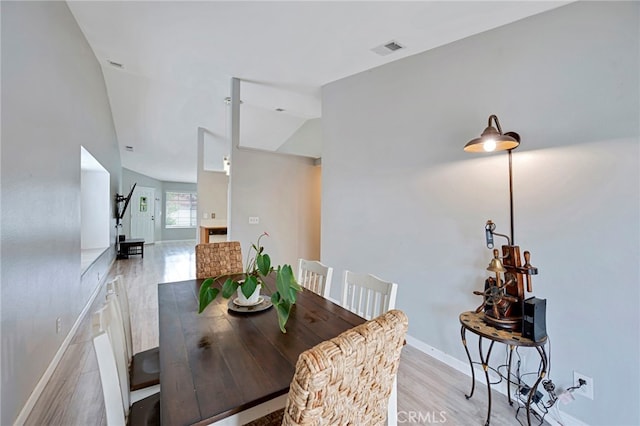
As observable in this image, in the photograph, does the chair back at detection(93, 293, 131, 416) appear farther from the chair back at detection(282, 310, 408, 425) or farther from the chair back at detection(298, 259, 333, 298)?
the chair back at detection(298, 259, 333, 298)

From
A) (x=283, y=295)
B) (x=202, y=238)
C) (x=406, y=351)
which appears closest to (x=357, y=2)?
(x=283, y=295)

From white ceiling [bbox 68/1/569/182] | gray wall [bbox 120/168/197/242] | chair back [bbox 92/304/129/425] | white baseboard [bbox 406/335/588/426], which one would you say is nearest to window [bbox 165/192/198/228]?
gray wall [bbox 120/168/197/242]

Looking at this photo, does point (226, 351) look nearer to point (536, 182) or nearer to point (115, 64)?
point (536, 182)

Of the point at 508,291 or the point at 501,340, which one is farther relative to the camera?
the point at 508,291

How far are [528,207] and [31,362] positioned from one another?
12.2ft

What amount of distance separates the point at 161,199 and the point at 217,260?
9.88 metres

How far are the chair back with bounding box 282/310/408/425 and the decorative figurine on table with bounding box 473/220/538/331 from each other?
1241 mm

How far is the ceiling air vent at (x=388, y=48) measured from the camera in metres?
2.57

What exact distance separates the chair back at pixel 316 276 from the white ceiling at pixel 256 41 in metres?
2.09

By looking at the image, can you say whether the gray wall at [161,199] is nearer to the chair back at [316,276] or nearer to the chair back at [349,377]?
the chair back at [316,276]

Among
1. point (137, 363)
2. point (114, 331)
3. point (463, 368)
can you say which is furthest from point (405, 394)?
point (114, 331)

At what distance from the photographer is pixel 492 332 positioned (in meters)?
1.65

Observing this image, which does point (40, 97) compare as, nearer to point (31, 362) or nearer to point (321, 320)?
point (31, 362)

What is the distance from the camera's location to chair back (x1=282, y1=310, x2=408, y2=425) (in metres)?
0.62
